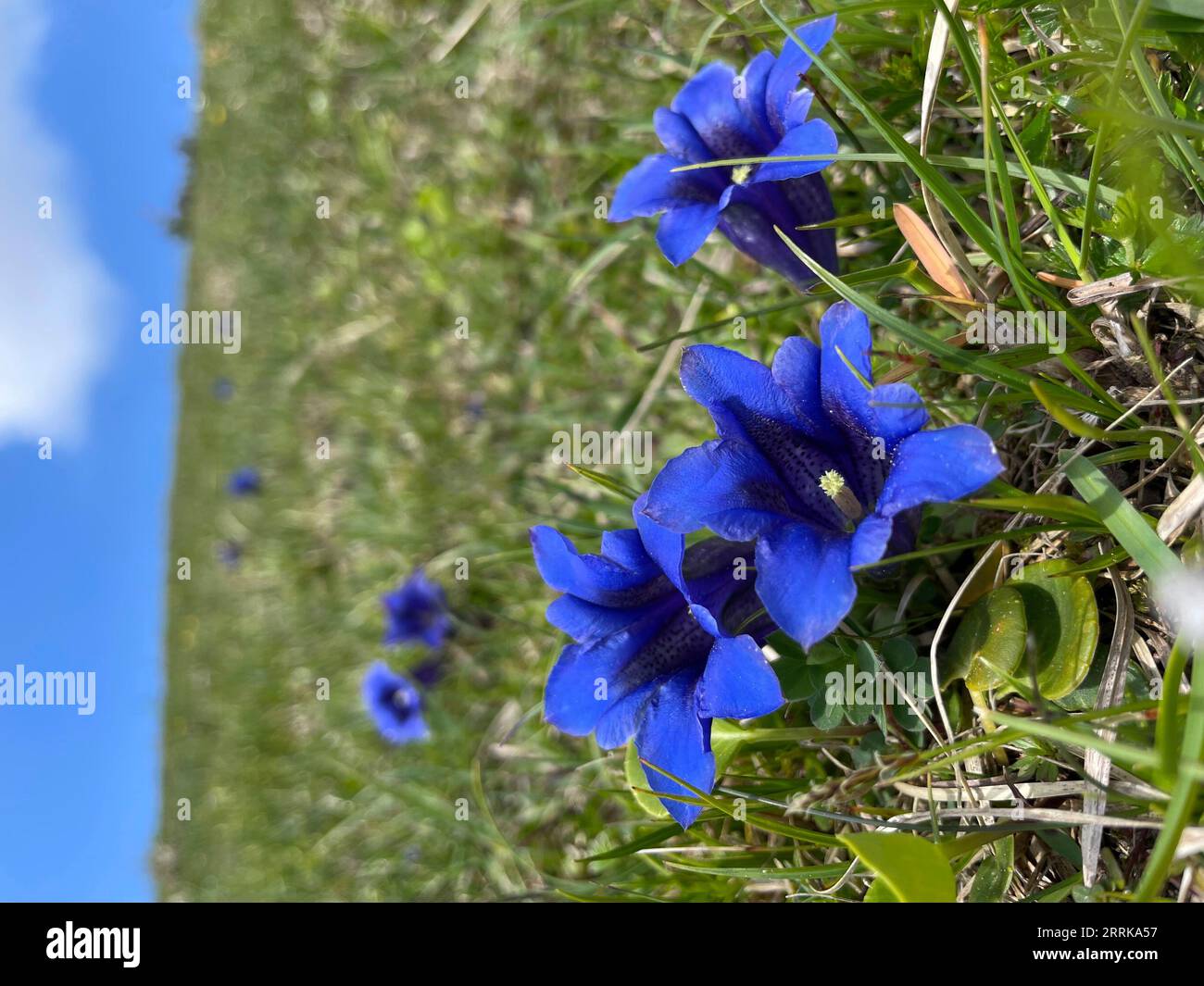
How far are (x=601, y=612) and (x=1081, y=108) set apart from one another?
1.00 m

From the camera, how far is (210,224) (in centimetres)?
803

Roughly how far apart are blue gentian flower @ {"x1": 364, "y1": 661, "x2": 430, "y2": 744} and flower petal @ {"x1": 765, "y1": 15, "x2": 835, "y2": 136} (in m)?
2.67

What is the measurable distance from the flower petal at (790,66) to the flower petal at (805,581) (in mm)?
765

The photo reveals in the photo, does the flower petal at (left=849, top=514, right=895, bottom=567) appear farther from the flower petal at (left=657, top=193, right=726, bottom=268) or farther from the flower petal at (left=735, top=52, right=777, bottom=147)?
the flower petal at (left=735, top=52, right=777, bottom=147)

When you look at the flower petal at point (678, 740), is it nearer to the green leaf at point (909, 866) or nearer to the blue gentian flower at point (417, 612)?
the green leaf at point (909, 866)

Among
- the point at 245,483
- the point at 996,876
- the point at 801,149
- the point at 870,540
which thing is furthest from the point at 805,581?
the point at 245,483

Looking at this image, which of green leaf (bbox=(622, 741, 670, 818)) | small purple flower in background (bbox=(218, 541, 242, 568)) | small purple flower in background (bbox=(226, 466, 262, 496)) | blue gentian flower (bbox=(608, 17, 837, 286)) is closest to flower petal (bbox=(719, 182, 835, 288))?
blue gentian flower (bbox=(608, 17, 837, 286))

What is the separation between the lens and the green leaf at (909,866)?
1010 millimetres

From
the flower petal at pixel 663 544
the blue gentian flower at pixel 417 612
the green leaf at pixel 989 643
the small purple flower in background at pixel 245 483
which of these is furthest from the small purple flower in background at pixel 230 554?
the green leaf at pixel 989 643

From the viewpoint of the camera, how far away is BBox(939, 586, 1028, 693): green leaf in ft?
4.02
